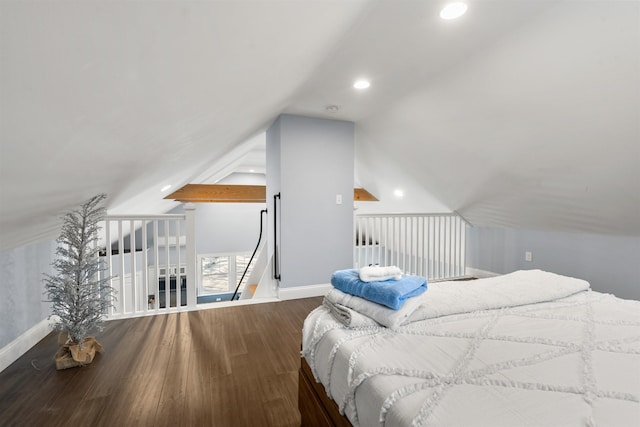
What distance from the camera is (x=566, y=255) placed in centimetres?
352

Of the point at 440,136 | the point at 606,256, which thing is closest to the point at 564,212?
the point at 606,256

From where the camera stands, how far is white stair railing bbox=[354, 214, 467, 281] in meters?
4.32

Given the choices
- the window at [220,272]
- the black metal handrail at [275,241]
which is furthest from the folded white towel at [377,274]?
the window at [220,272]

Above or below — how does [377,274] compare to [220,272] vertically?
above

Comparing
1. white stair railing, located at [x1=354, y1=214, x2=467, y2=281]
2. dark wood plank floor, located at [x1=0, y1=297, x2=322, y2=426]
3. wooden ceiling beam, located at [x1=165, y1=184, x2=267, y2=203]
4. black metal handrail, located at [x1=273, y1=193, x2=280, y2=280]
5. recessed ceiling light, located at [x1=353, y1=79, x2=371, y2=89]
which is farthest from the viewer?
wooden ceiling beam, located at [x1=165, y1=184, x2=267, y2=203]

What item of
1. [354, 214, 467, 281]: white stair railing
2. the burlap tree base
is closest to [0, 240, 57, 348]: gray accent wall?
the burlap tree base

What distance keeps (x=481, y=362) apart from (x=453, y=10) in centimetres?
182

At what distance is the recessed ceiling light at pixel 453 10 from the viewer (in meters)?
1.68

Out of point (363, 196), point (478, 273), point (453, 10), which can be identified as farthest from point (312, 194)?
point (478, 273)

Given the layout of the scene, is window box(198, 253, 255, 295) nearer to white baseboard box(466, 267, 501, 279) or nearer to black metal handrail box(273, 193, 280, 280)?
black metal handrail box(273, 193, 280, 280)

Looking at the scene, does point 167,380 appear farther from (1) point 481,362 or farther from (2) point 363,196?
(2) point 363,196

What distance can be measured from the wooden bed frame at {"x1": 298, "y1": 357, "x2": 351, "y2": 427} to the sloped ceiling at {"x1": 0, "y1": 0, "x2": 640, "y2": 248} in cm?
132

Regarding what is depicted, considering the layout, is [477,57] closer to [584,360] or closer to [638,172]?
[638,172]

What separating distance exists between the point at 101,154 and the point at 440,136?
2.95 metres
